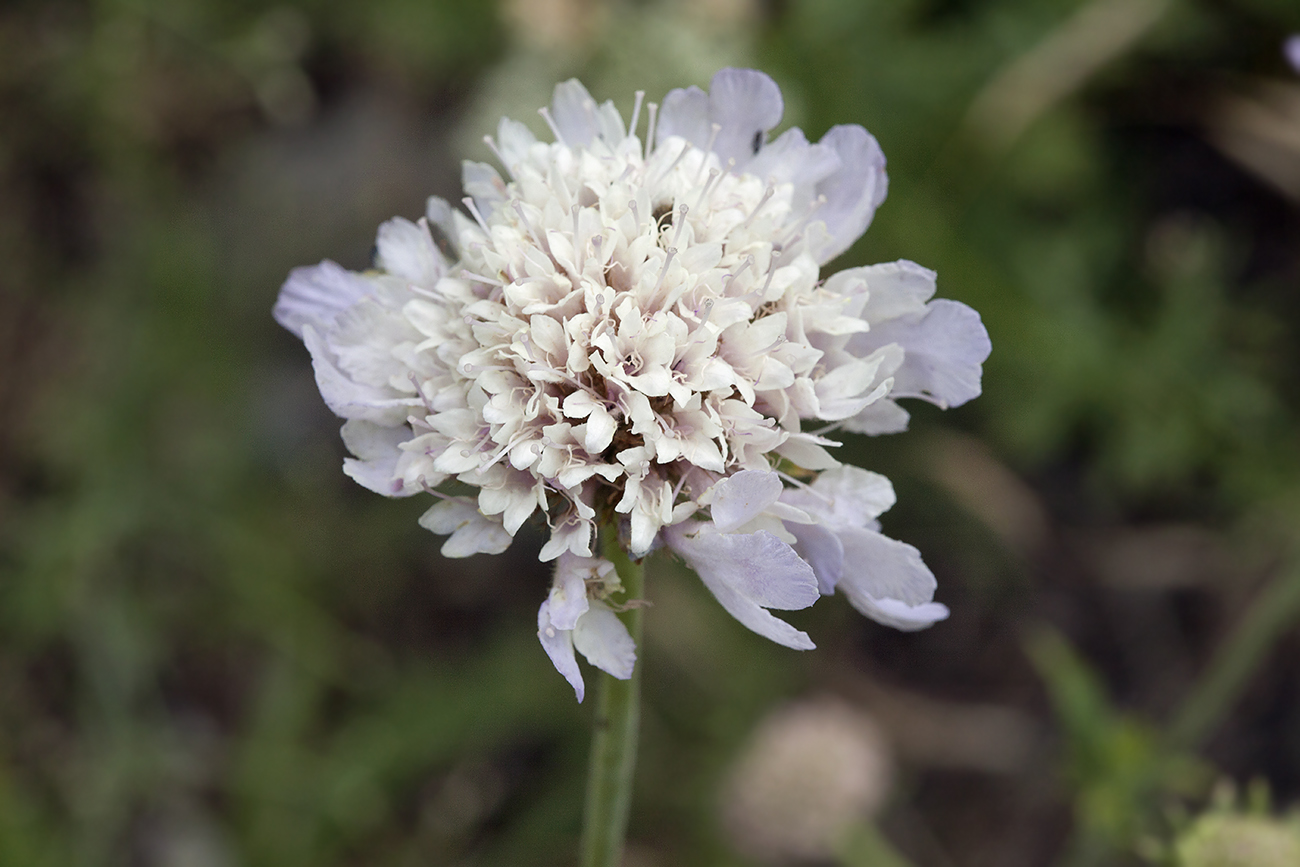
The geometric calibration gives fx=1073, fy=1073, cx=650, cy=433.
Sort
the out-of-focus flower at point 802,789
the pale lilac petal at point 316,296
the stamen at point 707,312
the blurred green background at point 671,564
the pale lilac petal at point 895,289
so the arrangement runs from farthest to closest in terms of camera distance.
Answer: the blurred green background at point 671,564, the out-of-focus flower at point 802,789, the pale lilac petal at point 316,296, the pale lilac petal at point 895,289, the stamen at point 707,312

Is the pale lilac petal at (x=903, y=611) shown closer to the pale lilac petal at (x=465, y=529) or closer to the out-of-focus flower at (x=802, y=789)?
the pale lilac petal at (x=465, y=529)

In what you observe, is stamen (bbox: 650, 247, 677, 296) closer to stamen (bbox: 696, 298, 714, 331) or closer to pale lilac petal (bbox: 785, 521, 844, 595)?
stamen (bbox: 696, 298, 714, 331)

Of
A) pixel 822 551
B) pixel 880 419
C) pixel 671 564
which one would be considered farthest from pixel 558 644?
pixel 671 564

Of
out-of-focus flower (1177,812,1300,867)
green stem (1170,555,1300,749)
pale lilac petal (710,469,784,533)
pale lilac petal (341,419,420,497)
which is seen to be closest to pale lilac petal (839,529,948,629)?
pale lilac petal (710,469,784,533)

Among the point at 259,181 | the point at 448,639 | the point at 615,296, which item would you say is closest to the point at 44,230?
the point at 259,181

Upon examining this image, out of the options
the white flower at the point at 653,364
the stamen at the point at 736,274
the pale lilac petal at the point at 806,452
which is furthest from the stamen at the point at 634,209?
the pale lilac petal at the point at 806,452

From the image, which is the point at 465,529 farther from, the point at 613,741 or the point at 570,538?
the point at 613,741
